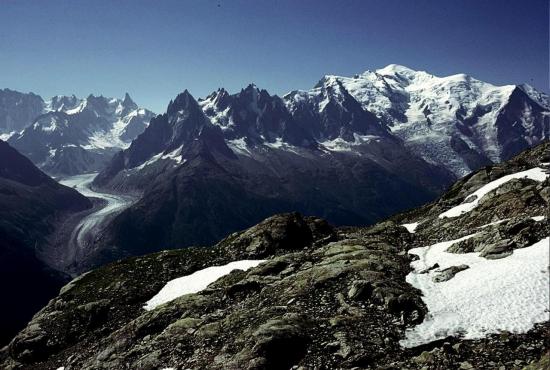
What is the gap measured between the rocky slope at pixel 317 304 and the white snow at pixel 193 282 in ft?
5.26

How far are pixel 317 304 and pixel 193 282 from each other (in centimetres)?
2181

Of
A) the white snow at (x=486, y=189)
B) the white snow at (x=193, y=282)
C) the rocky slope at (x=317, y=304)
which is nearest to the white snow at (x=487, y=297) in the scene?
the rocky slope at (x=317, y=304)

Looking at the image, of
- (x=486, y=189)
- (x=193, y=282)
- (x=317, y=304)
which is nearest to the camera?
(x=317, y=304)

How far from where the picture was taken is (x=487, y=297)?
101 feet

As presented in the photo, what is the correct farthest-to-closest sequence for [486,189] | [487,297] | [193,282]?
[486,189] → [193,282] → [487,297]

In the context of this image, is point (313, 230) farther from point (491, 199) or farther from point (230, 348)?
point (230, 348)

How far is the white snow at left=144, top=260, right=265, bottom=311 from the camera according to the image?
5112 cm

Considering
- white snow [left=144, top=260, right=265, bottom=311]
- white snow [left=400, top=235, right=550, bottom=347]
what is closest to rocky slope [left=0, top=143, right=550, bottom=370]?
white snow [left=400, top=235, right=550, bottom=347]

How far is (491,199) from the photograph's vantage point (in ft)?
185

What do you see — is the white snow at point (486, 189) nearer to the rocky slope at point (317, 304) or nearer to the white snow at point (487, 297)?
the rocky slope at point (317, 304)

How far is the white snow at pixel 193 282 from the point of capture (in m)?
51.1

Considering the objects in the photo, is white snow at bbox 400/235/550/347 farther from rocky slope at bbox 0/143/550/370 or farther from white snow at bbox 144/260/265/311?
white snow at bbox 144/260/265/311

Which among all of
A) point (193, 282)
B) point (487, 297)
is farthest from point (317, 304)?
point (193, 282)

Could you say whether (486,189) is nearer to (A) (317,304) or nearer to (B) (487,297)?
(B) (487,297)
